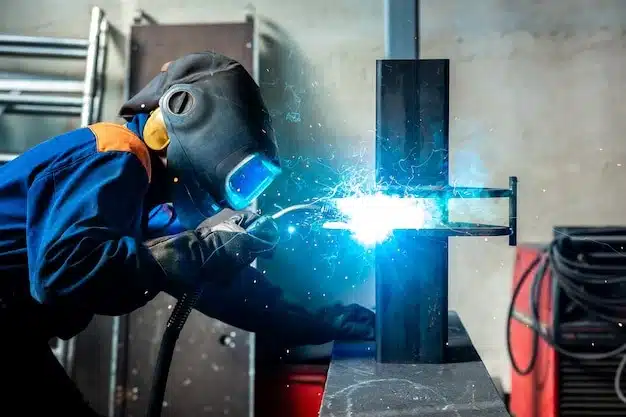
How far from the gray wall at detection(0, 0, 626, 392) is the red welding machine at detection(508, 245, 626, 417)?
74mm

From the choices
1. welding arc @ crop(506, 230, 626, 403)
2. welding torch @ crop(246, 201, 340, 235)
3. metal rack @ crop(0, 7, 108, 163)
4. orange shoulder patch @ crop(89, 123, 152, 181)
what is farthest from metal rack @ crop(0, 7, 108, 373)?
welding arc @ crop(506, 230, 626, 403)

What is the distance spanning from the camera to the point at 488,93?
4.01 ft

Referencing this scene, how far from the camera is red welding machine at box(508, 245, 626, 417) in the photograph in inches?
49.3

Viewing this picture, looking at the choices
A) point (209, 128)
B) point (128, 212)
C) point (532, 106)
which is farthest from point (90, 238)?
point (532, 106)

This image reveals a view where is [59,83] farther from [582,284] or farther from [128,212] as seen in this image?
[582,284]

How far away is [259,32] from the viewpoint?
4.11 ft

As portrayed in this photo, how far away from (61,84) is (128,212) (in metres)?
0.74

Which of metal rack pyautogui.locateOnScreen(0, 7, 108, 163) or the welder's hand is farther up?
metal rack pyautogui.locateOnScreen(0, 7, 108, 163)

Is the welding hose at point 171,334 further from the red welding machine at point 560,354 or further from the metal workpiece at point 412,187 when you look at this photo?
the red welding machine at point 560,354

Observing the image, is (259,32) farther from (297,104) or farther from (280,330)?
(280,330)

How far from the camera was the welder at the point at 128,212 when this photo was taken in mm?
771

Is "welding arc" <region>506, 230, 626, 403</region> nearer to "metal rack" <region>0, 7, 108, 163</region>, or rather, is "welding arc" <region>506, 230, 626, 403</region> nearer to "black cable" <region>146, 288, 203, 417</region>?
"black cable" <region>146, 288, 203, 417</region>

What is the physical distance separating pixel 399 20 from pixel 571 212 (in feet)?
2.03

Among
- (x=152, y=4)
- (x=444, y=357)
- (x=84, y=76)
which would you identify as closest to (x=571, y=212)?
(x=444, y=357)
